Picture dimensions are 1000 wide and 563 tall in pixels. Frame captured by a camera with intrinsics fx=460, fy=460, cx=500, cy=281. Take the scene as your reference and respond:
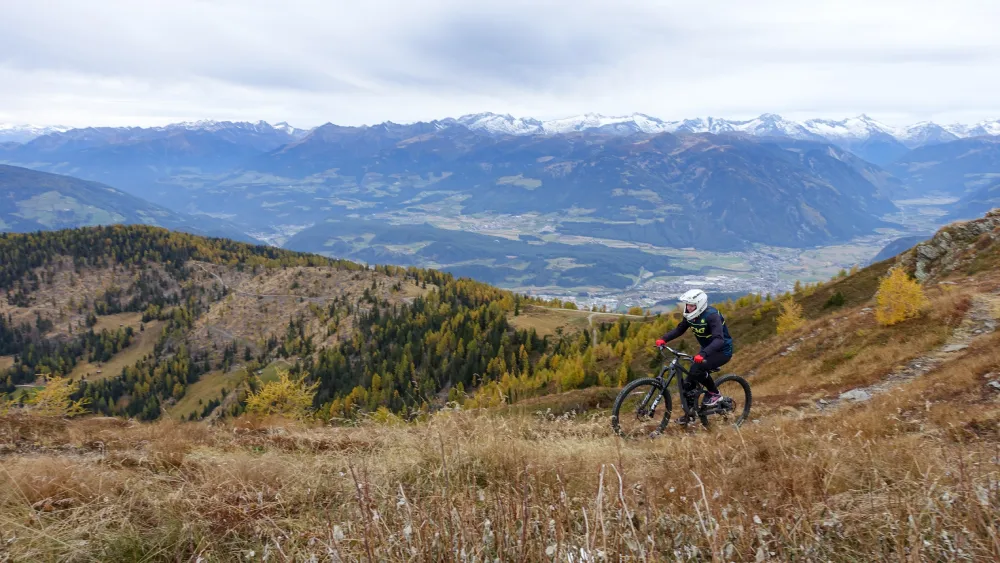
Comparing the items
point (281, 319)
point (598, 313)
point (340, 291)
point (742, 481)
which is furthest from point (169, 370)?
point (742, 481)

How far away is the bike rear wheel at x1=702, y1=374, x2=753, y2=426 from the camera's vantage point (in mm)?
11211

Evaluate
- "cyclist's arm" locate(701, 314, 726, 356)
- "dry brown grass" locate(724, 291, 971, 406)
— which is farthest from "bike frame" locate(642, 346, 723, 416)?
"dry brown grass" locate(724, 291, 971, 406)

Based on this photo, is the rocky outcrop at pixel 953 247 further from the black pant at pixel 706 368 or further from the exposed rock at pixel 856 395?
the black pant at pixel 706 368

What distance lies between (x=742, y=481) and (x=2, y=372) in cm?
22763

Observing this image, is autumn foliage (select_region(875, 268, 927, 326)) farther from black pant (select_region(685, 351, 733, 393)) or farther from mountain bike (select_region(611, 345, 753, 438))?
black pant (select_region(685, 351, 733, 393))

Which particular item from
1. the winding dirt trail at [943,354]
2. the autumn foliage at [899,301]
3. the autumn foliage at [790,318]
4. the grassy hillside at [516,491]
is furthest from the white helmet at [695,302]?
the autumn foliage at [790,318]

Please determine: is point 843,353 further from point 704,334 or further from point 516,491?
point 516,491

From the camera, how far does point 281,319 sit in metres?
165

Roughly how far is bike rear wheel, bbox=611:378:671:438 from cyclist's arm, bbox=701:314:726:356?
138 cm

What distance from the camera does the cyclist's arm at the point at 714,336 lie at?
1027 centimetres

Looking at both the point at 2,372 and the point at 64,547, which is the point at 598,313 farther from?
the point at 2,372

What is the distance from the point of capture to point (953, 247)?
43250mm

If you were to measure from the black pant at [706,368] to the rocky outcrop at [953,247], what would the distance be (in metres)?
43.6

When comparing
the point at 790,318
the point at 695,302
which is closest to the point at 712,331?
the point at 695,302
